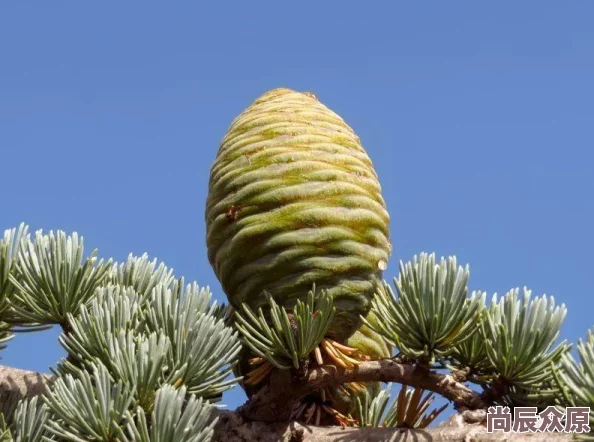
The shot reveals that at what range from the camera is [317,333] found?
1553 millimetres

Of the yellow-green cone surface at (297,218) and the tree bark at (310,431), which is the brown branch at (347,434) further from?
the yellow-green cone surface at (297,218)

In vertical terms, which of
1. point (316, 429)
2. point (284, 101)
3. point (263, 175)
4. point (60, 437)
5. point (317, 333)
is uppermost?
point (284, 101)

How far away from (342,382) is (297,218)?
A: 28 cm

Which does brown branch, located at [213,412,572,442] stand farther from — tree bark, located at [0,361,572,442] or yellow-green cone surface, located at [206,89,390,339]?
yellow-green cone surface, located at [206,89,390,339]

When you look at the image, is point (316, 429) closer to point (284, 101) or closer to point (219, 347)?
point (219, 347)

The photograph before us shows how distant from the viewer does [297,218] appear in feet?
5.40

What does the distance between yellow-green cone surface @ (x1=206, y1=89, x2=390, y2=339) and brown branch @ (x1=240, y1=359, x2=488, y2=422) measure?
0.10 m

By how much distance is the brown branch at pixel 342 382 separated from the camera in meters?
1.56

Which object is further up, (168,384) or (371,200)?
(371,200)

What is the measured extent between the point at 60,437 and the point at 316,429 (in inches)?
16.1

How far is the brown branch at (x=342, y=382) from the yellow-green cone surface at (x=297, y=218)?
0.10 meters

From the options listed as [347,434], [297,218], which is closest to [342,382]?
[347,434]

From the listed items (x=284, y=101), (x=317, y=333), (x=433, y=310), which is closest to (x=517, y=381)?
(x=433, y=310)

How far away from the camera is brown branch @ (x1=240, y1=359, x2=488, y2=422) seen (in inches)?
61.3
